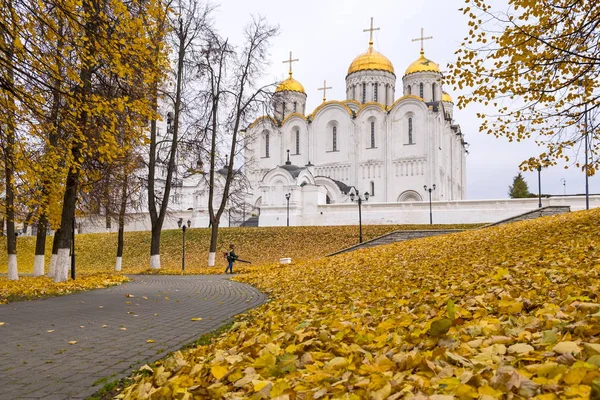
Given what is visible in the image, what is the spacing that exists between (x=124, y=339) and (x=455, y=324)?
409 centimetres

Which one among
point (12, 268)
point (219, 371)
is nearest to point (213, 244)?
point (12, 268)

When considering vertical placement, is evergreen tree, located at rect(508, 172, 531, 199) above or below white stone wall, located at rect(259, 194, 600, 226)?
above

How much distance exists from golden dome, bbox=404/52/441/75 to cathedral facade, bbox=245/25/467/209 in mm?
119

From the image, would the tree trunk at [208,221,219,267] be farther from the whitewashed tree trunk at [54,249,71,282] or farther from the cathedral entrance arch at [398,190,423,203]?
the cathedral entrance arch at [398,190,423,203]

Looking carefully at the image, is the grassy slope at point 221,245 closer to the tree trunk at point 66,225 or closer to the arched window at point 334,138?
the tree trunk at point 66,225

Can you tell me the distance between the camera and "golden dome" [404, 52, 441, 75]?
54906 millimetres

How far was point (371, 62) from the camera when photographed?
55031mm

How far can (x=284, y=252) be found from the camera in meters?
27.5

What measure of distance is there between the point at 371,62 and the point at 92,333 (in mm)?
53400

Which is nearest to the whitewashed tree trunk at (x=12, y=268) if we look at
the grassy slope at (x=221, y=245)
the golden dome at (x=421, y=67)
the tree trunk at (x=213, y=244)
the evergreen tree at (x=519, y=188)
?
the tree trunk at (x=213, y=244)

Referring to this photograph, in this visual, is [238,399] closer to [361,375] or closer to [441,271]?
[361,375]

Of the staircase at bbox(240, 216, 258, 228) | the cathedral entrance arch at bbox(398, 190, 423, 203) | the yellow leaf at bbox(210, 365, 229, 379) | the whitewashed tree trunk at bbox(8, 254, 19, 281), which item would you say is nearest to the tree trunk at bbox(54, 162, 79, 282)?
the whitewashed tree trunk at bbox(8, 254, 19, 281)

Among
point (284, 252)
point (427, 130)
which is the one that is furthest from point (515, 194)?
point (284, 252)

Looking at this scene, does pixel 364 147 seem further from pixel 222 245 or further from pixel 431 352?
pixel 431 352
